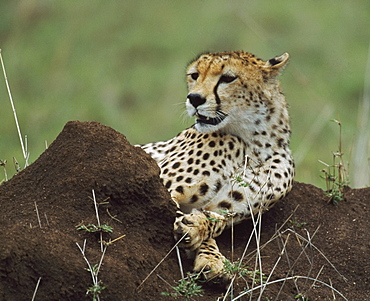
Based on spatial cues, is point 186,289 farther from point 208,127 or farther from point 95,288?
point 208,127

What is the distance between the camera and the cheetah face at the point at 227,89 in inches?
156

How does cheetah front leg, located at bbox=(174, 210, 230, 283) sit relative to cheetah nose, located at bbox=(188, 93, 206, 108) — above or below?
below

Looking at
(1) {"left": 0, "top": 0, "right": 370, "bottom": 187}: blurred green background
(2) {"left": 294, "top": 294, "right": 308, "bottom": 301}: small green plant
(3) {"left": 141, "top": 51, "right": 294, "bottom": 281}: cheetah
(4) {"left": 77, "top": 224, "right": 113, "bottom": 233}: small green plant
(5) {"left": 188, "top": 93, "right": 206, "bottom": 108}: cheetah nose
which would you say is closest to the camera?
(4) {"left": 77, "top": 224, "right": 113, "bottom": 233}: small green plant

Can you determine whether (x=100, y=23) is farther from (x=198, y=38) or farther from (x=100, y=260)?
(x=100, y=260)

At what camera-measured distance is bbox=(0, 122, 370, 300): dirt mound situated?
2.88 m

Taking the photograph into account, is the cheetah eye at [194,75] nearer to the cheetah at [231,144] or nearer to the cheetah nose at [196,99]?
the cheetah at [231,144]

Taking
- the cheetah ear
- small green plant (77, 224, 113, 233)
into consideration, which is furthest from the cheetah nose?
small green plant (77, 224, 113, 233)

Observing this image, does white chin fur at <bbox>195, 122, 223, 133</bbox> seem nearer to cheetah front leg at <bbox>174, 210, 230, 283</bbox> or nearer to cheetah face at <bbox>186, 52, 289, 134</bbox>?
cheetah face at <bbox>186, 52, 289, 134</bbox>

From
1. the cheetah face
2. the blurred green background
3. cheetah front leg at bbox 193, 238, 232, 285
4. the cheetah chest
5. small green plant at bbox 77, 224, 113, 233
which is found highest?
the cheetah face

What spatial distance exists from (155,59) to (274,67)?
5680 millimetres

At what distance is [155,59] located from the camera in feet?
32.1

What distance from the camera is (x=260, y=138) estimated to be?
4.05 meters

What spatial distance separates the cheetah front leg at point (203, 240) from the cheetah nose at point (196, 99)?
0.59 m

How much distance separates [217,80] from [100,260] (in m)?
1.35
